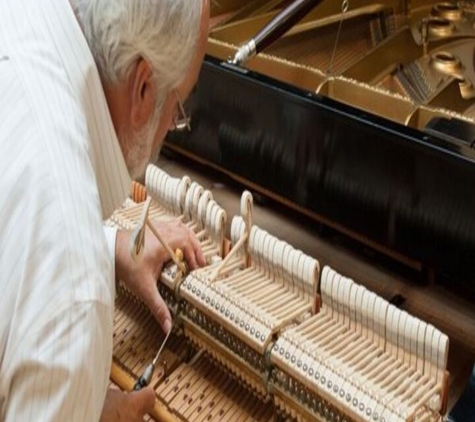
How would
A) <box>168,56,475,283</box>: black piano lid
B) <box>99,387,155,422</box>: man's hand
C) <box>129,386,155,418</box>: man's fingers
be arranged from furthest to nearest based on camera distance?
<box>168,56,475,283</box>: black piano lid, <box>129,386,155,418</box>: man's fingers, <box>99,387,155,422</box>: man's hand

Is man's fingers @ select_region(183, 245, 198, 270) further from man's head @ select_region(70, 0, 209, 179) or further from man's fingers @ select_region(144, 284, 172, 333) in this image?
man's head @ select_region(70, 0, 209, 179)

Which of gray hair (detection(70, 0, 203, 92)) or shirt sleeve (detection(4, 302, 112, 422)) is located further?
gray hair (detection(70, 0, 203, 92))

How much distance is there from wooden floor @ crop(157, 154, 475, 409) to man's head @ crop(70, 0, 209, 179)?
996 mm

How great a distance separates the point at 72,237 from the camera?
3.37ft

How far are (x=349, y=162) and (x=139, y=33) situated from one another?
94 cm

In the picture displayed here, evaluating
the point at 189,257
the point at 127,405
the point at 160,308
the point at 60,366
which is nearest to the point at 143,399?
the point at 127,405

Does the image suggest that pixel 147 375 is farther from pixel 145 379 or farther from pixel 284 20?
pixel 284 20

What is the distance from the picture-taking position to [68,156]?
3.47ft

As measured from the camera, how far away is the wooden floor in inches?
76.7

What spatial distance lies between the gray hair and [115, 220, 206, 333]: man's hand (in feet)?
2.60

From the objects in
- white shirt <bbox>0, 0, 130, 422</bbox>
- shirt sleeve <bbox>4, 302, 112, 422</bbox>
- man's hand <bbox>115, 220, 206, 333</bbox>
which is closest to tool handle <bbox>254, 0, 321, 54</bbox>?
man's hand <bbox>115, 220, 206, 333</bbox>

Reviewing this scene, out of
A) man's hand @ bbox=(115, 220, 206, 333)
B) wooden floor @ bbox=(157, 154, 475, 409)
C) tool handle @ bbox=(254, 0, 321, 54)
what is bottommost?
wooden floor @ bbox=(157, 154, 475, 409)

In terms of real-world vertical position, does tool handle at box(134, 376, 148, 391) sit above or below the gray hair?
below

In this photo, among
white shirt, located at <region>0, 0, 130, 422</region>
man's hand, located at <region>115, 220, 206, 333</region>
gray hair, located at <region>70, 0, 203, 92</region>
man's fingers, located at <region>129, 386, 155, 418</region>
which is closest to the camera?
white shirt, located at <region>0, 0, 130, 422</region>
